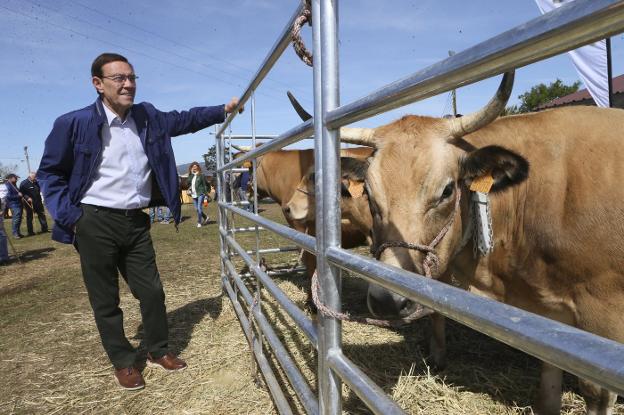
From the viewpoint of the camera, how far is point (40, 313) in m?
4.93

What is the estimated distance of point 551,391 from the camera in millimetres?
2443

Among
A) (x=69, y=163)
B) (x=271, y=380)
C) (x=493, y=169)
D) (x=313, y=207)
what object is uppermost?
(x=69, y=163)

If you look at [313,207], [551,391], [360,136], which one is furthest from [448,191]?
[313,207]

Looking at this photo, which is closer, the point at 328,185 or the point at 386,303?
the point at 328,185

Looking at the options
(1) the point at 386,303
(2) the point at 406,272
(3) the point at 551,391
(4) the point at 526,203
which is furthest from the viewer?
(3) the point at 551,391

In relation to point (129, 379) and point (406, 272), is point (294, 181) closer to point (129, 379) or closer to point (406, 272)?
point (129, 379)

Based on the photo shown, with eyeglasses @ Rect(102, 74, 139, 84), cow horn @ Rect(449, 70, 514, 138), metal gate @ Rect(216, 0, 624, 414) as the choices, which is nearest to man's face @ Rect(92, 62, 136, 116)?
eyeglasses @ Rect(102, 74, 139, 84)

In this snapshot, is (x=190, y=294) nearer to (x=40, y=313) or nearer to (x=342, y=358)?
(x=40, y=313)

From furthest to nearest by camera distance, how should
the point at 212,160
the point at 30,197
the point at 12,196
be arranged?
1. the point at 212,160
2. the point at 30,197
3. the point at 12,196

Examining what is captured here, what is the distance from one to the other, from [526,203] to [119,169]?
2846 millimetres

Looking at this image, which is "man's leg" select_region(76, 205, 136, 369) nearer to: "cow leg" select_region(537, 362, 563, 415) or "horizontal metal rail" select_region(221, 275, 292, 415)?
"horizontal metal rail" select_region(221, 275, 292, 415)

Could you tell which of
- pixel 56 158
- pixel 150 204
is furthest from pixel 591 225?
pixel 56 158

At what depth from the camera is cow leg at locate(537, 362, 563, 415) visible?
2441 millimetres

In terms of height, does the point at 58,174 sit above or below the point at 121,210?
above
